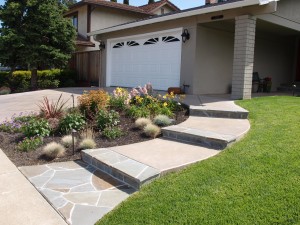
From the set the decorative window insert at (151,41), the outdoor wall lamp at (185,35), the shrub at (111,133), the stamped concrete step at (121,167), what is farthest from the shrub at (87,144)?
the decorative window insert at (151,41)

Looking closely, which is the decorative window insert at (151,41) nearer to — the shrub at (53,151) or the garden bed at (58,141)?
the garden bed at (58,141)

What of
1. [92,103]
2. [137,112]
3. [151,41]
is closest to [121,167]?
[137,112]

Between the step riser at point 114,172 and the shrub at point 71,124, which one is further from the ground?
the shrub at point 71,124

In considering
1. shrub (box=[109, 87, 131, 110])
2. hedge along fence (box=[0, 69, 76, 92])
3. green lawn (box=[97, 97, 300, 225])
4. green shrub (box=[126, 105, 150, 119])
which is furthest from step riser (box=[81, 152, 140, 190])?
hedge along fence (box=[0, 69, 76, 92])

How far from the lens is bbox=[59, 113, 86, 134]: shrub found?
616 cm

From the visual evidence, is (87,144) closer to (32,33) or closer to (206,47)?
(206,47)

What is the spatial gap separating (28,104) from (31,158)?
572cm

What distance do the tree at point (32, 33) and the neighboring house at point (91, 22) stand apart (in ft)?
5.54

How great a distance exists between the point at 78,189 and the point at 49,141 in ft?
7.58

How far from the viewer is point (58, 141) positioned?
19.0ft

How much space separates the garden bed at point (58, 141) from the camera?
16.5 ft

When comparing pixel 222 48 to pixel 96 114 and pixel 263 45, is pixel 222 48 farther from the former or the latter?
pixel 96 114

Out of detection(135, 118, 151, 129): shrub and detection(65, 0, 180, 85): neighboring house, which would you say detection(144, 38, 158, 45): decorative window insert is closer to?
detection(65, 0, 180, 85): neighboring house

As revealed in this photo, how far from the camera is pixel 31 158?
506cm
